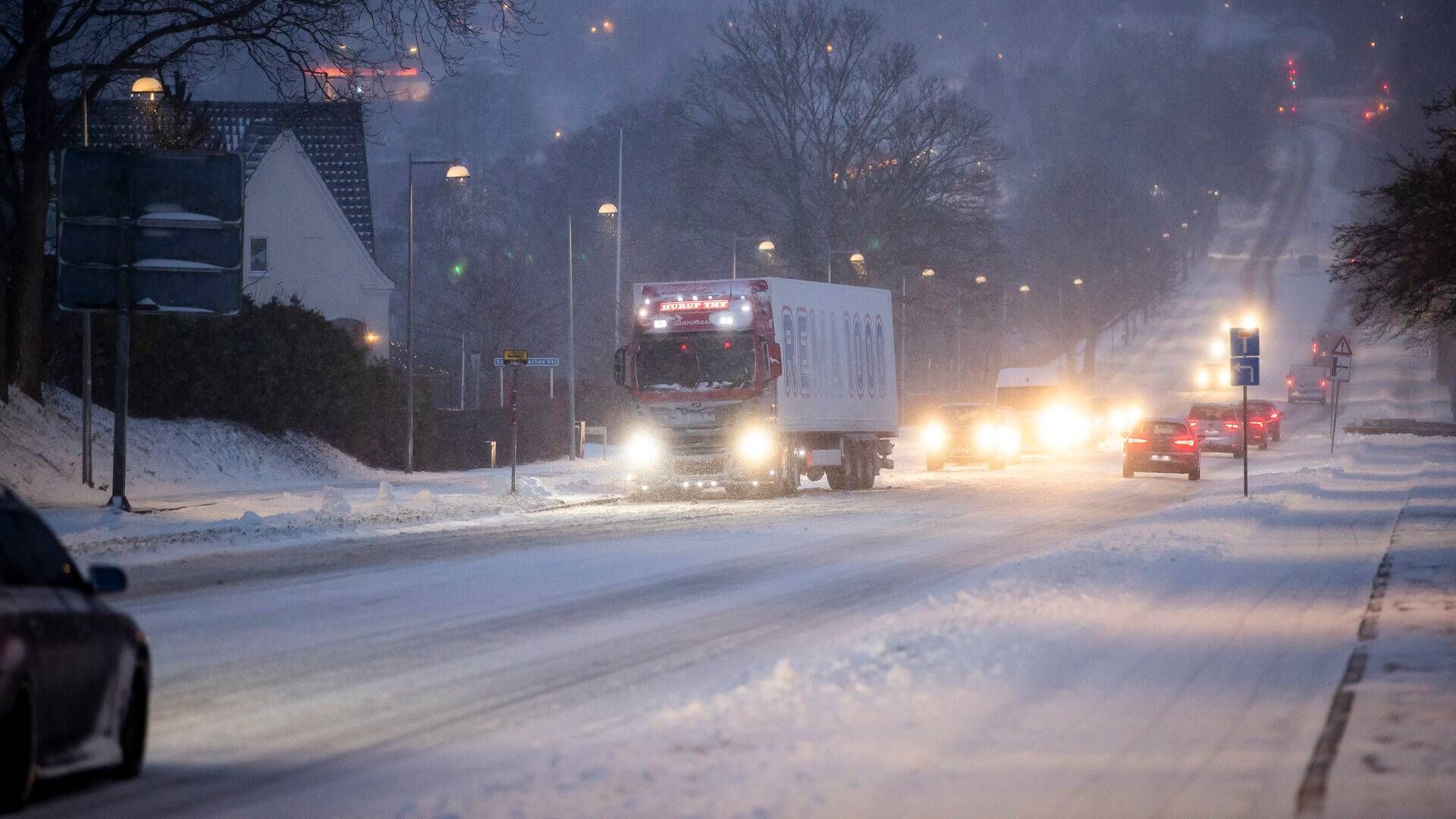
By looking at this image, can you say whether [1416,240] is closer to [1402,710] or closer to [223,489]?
[1402,710]

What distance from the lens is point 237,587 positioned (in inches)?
643

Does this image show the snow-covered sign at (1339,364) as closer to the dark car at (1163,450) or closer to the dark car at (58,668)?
the dark car at (1163,450)

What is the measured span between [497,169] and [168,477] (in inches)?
4157

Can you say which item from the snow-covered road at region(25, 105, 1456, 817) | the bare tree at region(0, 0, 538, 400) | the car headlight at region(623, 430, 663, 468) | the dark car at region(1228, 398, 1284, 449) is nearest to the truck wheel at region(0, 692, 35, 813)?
the snow-covered road at region(25, 105, 1456, 817)

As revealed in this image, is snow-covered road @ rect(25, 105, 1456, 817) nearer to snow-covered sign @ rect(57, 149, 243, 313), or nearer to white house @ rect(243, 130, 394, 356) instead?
snow-covered sign @ rect(57, 149, 243, 313)

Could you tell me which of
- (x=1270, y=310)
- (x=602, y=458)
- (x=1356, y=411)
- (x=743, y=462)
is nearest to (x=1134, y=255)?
(x=1270, y=310)

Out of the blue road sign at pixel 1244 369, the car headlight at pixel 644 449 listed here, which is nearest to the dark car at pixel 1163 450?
the blue road sign at pixel 1244 369

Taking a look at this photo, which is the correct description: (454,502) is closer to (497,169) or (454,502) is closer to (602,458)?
(602,458)

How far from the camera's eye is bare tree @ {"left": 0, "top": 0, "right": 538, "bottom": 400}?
2839 centimetres

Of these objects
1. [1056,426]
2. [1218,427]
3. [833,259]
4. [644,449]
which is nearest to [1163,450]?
[1218,427]

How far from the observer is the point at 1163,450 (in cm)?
4284

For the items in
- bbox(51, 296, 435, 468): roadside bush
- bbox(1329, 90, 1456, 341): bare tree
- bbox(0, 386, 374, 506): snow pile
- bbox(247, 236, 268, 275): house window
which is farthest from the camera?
bbox(247, 236, 268, 275): house window

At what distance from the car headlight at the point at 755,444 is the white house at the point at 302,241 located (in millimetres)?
29161

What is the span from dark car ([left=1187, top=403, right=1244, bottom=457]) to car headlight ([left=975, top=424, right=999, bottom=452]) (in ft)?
37.4
